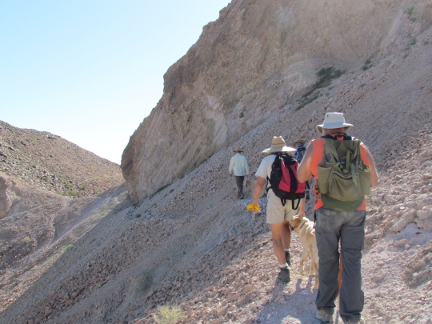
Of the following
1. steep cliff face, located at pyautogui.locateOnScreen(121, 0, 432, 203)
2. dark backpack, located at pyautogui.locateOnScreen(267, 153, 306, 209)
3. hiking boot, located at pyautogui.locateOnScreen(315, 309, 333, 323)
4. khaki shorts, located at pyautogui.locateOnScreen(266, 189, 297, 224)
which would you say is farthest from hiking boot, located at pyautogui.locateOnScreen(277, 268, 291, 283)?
steep cliff face, located at pyautogui.locateOnScreen(121, 0, 432, 203)

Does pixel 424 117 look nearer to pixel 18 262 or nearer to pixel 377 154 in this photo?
pixel 377 154

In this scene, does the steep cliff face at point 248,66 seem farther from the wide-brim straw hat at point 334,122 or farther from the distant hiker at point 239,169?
the wide-brim straw hat at point 334,122

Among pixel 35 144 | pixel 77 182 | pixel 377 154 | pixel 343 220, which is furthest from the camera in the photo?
pixel 35 144

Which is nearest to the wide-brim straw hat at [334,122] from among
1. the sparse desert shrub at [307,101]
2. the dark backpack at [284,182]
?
the dark backpack at [284,182]

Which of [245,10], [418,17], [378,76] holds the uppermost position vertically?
[245,10]

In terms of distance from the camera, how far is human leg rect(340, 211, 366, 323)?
346cm

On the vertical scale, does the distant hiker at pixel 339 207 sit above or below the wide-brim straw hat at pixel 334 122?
below

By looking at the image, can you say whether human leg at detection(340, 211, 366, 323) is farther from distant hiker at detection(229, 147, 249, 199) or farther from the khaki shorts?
distant hiker at detection(229, 147, 249, 199)

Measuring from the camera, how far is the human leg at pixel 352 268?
11.3ft

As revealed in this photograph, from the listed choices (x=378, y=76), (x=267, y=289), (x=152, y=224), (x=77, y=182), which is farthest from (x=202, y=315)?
(x=77, y=182)

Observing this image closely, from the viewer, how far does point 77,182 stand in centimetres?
3647

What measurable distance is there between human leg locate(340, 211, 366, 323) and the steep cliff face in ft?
37.0

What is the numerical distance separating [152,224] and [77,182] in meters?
26.7

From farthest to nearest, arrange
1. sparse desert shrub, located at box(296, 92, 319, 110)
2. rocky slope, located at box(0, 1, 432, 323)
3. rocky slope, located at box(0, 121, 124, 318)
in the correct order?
rocky slope, located at box(0, 121, 124, 318) → sparse desert shrub, located at box(296, 92, 319, 110) → rocky slope, located at box(0, 1, 432, 323)
